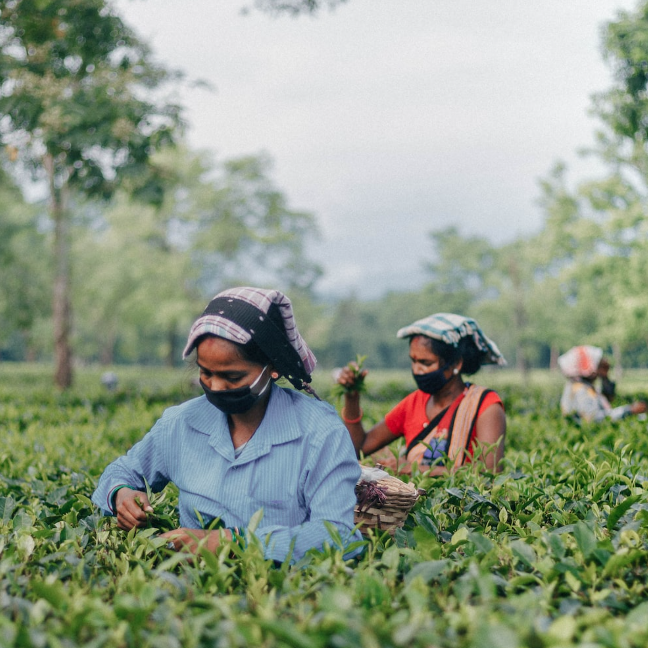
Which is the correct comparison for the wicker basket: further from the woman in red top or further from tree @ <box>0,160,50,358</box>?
tree @ <box>0,160,50,358</box>

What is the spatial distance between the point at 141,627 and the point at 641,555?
1.36 metres

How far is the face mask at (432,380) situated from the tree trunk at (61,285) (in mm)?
10350

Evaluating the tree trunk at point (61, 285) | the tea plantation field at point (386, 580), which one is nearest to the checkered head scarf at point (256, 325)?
the tea plantation field at point (386, 580)

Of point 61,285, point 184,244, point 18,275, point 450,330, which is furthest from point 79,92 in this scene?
point 184,244

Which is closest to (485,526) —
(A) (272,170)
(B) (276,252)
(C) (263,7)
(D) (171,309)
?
(C) (263,7)

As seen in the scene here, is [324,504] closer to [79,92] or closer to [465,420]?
[465,420]

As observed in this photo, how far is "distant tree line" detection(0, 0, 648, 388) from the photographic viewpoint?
26.6 ft

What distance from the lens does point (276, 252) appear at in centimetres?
3384

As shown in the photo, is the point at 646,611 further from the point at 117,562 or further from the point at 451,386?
the point at 451,386

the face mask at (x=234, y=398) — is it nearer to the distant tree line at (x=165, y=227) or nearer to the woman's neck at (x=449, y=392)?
the woman's neck at (x=449, y=392)

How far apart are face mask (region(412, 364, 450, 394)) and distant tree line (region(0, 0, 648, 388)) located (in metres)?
4.96

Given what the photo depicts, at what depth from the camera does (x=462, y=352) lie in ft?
12.3

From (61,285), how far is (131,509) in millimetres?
11504

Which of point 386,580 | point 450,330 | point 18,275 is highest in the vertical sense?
point 18,275
